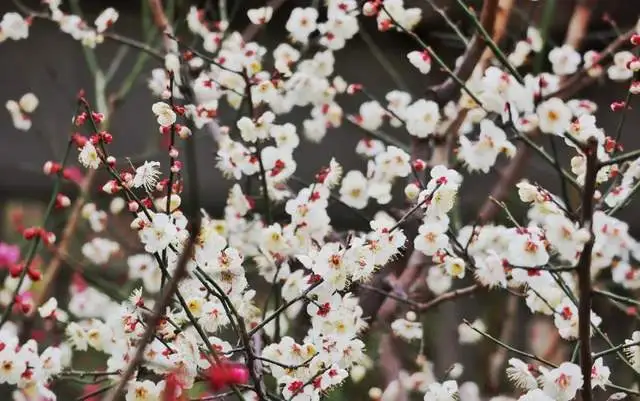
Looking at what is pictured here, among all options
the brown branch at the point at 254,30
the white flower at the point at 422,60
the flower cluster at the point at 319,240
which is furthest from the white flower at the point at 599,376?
the brown branch at the point at 254,30

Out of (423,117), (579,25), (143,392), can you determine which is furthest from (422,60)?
(579,25)

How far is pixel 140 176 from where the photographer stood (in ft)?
3.64

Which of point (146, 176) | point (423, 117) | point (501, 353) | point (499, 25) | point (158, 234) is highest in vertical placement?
point (499, 25)

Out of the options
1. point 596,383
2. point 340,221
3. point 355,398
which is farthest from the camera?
point 340,221

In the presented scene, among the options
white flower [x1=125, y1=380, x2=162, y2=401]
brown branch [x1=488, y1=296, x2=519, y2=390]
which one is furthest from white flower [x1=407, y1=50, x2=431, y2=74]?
brown branch [x1=488, y1=296, x2=519, y2=390]

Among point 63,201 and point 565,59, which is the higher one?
point 565,59

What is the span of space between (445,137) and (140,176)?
921mm

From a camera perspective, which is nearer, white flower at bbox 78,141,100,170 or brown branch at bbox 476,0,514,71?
white flower at bbox 78,141,100,170

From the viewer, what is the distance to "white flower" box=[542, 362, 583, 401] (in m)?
1.03

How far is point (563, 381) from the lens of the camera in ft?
3.43

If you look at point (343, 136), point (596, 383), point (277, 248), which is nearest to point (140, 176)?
point (277, 248)

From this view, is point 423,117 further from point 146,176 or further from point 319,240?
point 146,176

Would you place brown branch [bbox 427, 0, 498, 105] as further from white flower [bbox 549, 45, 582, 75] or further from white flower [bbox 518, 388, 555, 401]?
white flower [bbox 518, 388, 555, 401]

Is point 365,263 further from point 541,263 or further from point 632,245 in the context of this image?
point 632,245
